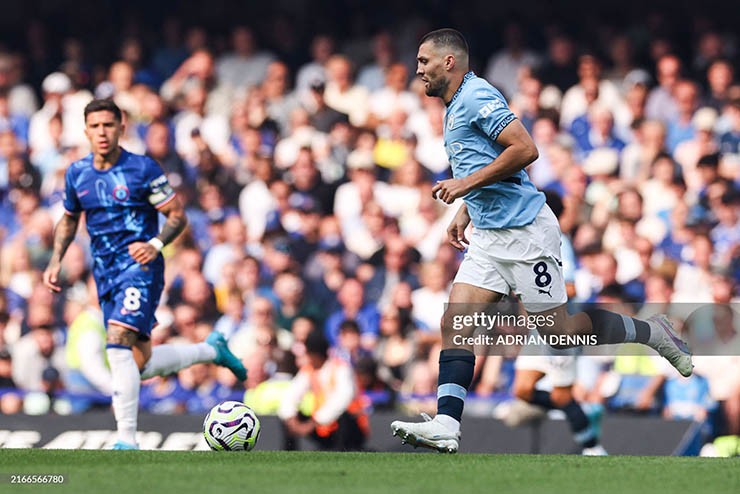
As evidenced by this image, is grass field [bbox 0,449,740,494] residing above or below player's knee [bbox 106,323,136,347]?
below

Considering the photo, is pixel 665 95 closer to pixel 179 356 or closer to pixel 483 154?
pixel 179 356

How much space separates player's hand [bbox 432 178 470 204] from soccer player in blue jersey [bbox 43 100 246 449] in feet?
8.41

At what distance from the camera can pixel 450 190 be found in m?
7.16

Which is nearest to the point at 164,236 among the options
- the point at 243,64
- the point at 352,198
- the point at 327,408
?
the point at 327,408

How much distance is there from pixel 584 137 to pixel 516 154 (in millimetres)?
7247

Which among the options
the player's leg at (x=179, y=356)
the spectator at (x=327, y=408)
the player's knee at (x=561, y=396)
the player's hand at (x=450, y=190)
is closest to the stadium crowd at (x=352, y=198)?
the spectator at (x=327, y=408)

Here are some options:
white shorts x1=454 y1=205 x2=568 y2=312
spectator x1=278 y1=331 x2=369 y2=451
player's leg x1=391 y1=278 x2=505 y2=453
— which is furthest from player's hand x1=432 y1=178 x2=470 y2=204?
spectator x1=278 y1=331 x2=369 y2=451

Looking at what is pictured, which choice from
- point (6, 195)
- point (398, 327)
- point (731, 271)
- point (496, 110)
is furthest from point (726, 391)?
point (6, 195)

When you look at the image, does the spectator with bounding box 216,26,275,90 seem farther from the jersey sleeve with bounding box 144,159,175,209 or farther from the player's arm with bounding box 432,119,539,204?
the player's arm with bounding box 432,119,539,204

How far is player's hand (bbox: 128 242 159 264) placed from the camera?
9008 millimetres

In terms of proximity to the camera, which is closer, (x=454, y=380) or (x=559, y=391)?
(x=454, y=380)

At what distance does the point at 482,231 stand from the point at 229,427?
1.92 meters

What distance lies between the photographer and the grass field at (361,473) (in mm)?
6094

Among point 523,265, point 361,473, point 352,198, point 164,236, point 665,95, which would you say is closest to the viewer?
point 361,473
